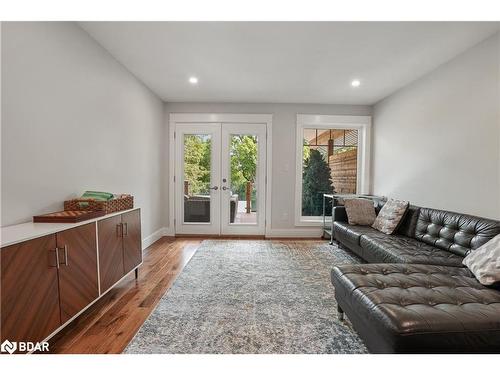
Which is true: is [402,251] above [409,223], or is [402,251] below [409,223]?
below

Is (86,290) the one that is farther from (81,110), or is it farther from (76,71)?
(76,71)

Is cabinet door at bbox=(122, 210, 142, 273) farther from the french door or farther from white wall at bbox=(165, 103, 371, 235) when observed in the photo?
white wall at bbox=(165, 103, 371, 235)

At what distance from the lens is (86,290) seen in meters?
1.80

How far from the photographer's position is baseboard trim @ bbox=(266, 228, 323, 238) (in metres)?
4.60

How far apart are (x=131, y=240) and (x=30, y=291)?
1161 millimetres

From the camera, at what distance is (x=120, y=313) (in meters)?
2.00

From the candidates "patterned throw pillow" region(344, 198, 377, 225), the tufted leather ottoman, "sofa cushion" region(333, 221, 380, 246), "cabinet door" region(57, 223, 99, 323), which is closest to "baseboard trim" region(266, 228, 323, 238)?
"sofa cushion" region(333, 221, 380, 246)

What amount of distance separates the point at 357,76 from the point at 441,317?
2.97 meters

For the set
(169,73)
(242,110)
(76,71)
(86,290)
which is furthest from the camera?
(242,110)

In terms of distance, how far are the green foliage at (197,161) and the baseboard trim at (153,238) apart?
92 cm

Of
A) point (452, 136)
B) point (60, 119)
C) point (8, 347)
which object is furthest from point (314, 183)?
point (8, 347)

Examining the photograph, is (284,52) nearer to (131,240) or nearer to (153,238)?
(131,240)
